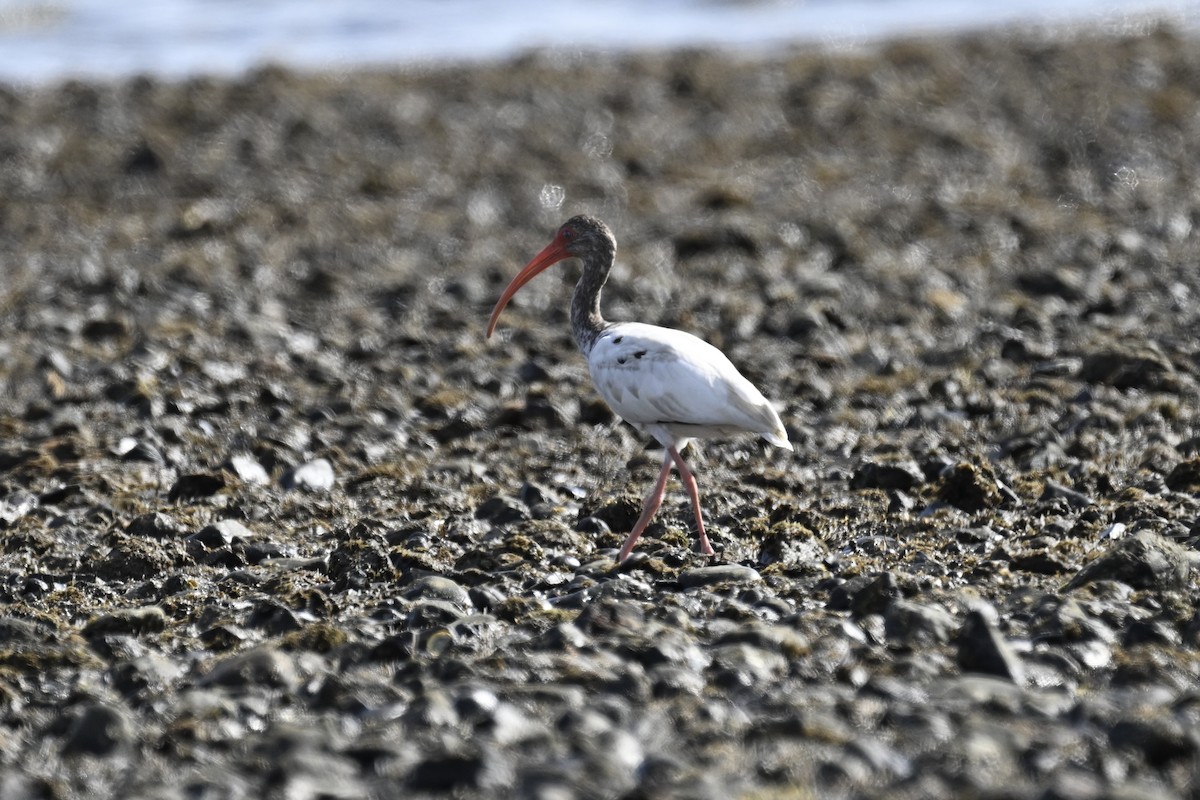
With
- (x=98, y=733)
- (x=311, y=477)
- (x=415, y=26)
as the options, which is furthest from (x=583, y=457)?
(x=415, y=26)

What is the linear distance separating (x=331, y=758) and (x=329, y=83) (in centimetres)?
1977

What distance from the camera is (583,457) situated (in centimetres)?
1035

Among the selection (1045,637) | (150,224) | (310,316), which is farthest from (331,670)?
(150,224)

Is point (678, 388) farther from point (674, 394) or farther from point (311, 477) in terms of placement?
point (311, 477)

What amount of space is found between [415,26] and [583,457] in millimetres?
24287

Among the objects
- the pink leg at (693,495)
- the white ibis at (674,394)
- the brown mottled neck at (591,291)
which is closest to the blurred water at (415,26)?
the brown mottled neck at (591,291)

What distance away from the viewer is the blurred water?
2897 centimetres

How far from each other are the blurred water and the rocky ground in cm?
664

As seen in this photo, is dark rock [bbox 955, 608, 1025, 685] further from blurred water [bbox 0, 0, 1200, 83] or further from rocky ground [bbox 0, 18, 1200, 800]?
blurred water [bbox 0, 0, 1200, 83]

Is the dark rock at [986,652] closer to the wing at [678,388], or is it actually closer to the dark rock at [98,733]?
the wing at [678,388]

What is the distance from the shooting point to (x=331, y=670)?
6.46 meters

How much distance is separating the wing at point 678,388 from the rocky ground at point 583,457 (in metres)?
0.56

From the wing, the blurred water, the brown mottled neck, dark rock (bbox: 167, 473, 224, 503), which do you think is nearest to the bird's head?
the brown mottled neck

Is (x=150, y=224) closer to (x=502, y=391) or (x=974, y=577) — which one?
(x=502, y=391)
